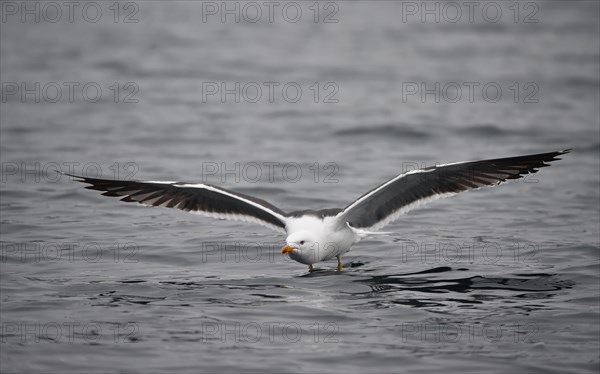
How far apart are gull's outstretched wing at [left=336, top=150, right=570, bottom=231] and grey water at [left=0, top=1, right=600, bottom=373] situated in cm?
61

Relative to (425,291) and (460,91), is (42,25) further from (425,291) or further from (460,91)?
(425,291)

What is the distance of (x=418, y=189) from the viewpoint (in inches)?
453

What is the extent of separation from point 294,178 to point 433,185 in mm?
5219

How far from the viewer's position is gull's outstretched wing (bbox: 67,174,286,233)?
11383 millimetres
